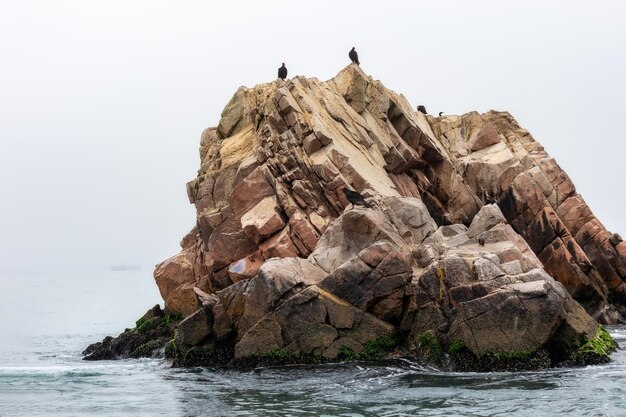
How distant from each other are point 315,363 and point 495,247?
30.3 feet

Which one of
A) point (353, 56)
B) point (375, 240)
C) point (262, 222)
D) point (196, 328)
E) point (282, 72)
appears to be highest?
point (353, 56)

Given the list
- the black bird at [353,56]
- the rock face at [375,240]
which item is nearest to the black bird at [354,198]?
the rock face at [375,240]

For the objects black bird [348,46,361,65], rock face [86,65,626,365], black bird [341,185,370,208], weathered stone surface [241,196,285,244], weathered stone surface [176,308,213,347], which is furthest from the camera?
black bird [348,46,361,65]

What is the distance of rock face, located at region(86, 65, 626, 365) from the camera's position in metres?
30.3

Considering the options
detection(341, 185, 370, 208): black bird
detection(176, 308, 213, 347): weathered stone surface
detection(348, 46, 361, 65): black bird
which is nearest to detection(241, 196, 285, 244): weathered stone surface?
detection(341, 185, 370, 208): black bird

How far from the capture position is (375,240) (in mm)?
33594

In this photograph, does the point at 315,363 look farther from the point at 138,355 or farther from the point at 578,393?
the point at 138,355

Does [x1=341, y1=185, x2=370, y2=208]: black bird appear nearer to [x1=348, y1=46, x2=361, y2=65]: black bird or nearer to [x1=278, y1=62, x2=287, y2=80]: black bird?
[x1=278, y1=62, x2=287, y2=80]: black bird

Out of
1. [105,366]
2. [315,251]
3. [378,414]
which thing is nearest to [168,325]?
[105,366]

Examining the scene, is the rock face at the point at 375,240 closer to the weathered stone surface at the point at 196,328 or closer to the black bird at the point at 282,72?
the weathered stone surface at the point at 196,328

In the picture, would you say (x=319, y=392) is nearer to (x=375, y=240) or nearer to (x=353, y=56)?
(x=375, y=240)

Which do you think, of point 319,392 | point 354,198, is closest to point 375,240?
point 354,198

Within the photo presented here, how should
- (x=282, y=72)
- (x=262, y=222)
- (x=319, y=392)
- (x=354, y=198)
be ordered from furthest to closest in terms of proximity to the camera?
(x=282, y=72) → (x=262, y=222) → (x=354, y=198) → (x=319, y=392)

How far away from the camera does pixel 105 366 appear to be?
38.2 meters
